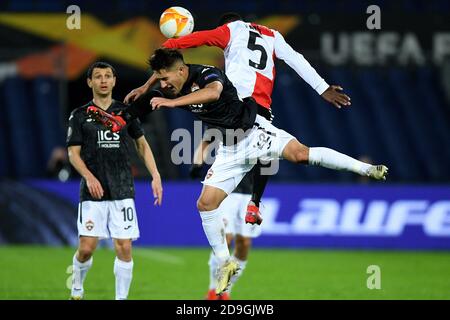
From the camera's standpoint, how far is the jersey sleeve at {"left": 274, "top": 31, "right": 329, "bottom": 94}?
907 cm

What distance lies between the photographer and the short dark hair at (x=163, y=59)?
8.32m

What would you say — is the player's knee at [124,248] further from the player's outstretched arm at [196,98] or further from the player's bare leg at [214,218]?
the player's outstretched arm at [196,98]

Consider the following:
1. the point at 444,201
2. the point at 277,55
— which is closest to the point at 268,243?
the point at 444,201

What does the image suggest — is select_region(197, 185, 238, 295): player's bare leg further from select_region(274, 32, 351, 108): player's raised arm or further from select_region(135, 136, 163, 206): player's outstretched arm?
select_region(274, 32, 351, 108): player's raised arm

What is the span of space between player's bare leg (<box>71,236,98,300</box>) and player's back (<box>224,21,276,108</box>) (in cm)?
208

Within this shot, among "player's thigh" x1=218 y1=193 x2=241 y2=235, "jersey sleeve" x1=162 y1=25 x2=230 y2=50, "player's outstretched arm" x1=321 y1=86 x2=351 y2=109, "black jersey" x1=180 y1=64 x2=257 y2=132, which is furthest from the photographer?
"player's thigh" x1=218 y1=193 x2=241 y2=235

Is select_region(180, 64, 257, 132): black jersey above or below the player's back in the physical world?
below

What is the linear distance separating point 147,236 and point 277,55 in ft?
26.4

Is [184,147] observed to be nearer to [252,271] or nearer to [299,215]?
[299,215]

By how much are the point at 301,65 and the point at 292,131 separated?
10511mm

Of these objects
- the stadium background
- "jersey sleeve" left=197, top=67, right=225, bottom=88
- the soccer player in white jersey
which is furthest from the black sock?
the stadium background

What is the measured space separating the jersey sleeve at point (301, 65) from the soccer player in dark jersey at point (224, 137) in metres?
0.62

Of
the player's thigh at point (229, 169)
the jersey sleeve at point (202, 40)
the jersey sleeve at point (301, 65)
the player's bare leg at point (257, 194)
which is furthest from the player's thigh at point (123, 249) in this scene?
the jersey sleeve at point (301, 65)
